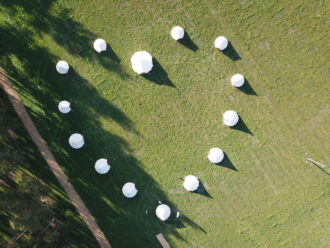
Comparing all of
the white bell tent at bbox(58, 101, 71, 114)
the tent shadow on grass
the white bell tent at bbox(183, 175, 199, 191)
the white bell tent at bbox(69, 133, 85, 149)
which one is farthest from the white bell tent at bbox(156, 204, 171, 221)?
the white bell tent at bbox(58, 101, 71, 114)

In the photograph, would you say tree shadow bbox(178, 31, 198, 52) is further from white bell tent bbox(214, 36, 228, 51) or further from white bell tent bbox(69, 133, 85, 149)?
white bell tent bbox(69, 133, 85, 149)

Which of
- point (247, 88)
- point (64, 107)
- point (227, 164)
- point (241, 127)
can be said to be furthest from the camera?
point (227, 164)

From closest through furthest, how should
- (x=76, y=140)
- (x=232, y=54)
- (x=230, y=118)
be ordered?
(x=76, y=140), (x=230, y=118), (x=232, y=54)

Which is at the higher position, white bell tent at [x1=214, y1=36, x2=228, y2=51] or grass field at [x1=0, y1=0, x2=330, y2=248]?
white bell tent at [x1=214, y1=36, x2=228, y2=51]

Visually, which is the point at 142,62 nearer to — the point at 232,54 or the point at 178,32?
the point at 178,32

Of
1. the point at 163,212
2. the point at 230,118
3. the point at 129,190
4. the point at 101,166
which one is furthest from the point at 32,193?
the point at 230,118

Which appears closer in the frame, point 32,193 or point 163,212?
point 32,193
